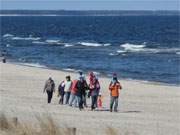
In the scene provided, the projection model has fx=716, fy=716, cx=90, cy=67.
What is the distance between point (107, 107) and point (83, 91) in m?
2.86

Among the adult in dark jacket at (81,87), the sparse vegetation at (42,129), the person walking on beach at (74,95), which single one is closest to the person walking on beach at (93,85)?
the adult in dark jacket at (81,87)

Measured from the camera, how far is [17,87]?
117ft

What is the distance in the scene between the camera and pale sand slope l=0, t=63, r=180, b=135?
21464 mm

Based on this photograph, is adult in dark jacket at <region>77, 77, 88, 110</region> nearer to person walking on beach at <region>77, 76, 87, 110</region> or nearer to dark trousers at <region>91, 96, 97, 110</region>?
person walking on beach at <region>77, 76, 87, 110</region>

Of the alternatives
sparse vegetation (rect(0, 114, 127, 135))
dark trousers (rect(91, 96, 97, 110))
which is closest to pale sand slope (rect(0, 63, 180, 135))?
dark trousers (rect(91, 96, 97, 110))

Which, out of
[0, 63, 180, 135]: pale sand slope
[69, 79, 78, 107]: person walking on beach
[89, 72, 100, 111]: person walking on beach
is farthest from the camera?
[69, 79, 78, 107]: person walking on beach

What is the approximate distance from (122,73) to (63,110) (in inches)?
961

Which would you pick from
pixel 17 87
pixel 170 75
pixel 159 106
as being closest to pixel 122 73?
pixel 170 75

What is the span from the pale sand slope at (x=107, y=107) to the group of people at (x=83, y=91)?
14.5 inches

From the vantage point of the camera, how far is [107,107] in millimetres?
27969

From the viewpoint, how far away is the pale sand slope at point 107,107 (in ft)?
70.4

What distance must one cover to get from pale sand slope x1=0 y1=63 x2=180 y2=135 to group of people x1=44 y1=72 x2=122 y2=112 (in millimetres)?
368

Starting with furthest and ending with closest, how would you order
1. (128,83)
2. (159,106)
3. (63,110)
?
(128,83) → (159,106) → (63,110)

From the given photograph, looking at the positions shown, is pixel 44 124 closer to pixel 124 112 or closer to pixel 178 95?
pixel 124 112
